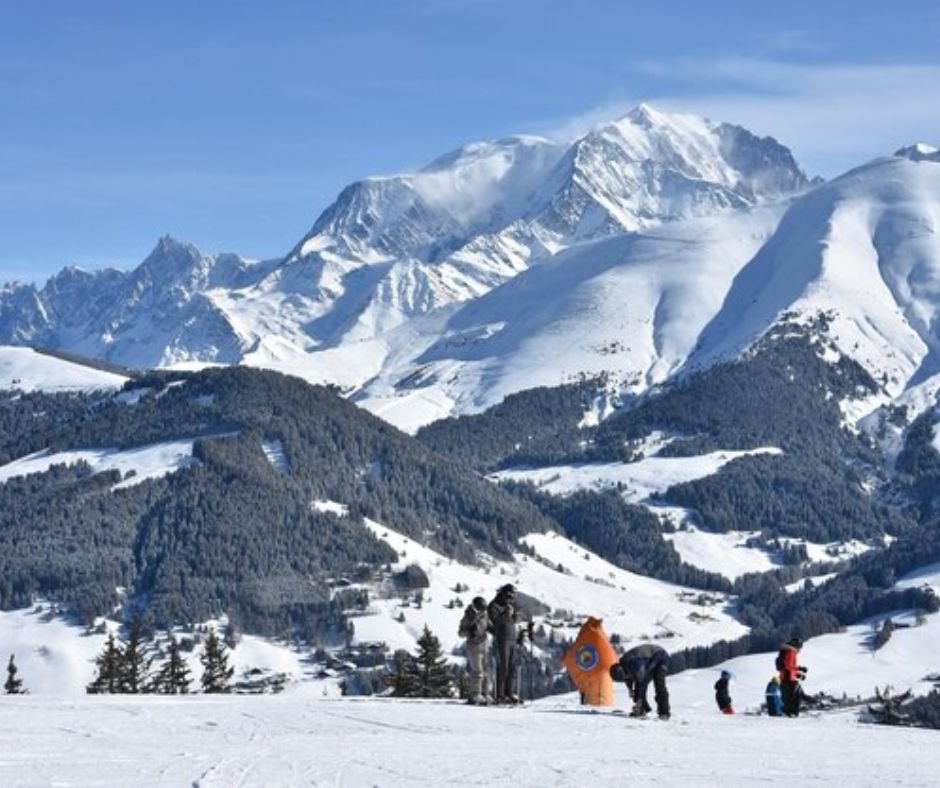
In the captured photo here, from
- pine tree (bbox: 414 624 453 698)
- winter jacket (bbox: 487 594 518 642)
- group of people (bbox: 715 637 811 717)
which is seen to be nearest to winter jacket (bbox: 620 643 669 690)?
winter jacket (bbox: 487 594 518 642)

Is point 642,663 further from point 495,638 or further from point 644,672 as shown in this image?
point 495,638

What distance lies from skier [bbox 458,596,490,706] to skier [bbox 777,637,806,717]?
8.42m

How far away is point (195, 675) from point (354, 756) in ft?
546

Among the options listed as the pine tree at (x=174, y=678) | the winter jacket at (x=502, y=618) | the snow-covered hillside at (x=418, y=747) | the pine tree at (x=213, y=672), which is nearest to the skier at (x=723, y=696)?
the snow-covered hillside at (x=418, y=747)

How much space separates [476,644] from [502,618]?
975mm

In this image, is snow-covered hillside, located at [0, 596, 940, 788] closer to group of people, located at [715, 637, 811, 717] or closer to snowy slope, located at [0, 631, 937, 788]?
snowy slope, located at [0, 631, 937, 788]

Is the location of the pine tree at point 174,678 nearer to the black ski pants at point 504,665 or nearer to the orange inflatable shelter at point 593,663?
the black ski pants at point 504,665

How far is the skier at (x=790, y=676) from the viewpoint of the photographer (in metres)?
50.3

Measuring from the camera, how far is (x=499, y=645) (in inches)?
1880

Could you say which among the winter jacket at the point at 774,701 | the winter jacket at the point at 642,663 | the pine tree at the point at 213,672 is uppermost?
the pine tree at the point at 213,672

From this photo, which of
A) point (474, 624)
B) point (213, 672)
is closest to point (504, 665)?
point (474, 624)

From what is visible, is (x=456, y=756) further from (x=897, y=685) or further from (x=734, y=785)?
(x=897, y=685)

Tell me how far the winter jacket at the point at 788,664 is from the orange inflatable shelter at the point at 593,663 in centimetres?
506

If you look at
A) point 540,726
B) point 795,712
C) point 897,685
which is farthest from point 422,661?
point 897,685
